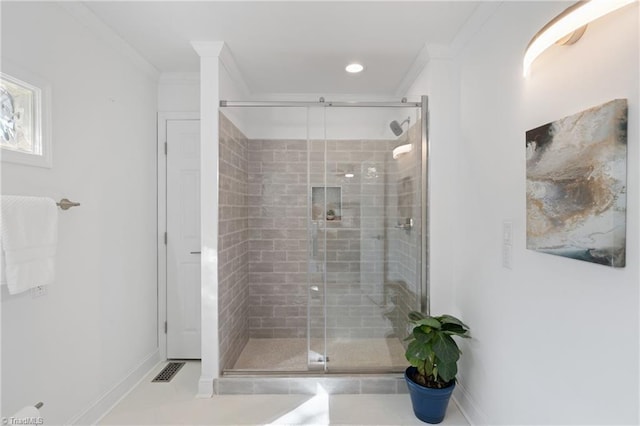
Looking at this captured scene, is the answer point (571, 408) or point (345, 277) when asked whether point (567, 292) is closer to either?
point (571, 408)

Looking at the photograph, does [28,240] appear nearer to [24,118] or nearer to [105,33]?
[24,118]

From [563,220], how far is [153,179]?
9.15 feet

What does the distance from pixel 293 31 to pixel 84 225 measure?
1786 mm

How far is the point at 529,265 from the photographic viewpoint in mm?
1453

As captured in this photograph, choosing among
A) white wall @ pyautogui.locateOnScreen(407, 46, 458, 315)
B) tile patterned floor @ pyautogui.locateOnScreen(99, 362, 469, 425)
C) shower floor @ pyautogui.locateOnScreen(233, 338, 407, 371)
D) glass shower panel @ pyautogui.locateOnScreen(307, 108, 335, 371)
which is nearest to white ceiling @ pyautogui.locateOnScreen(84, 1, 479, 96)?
white wall @ pyautogui.locateOnScreen(407, 46, 458, 315)

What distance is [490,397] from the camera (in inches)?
69.9

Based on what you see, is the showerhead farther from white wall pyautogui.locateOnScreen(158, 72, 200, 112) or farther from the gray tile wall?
white wall pyautogui.locateOnScreen(158, 72, 200, 112)

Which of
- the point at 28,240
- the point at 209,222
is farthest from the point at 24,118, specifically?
the point at 209,222

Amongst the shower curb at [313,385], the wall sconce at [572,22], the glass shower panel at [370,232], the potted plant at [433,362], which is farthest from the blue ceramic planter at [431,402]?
the wall sconce at [572,22]

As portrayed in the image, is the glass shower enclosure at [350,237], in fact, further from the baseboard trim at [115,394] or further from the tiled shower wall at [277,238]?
the baseboard trim at [115,394]

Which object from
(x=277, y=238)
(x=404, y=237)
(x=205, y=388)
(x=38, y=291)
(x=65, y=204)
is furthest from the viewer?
(x=277, y=238)

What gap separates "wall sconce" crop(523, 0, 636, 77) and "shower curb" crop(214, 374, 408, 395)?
2149 mm

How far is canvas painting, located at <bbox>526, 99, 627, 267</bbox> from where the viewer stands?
3.23 ft

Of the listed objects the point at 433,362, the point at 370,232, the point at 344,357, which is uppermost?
the point at 370,232
